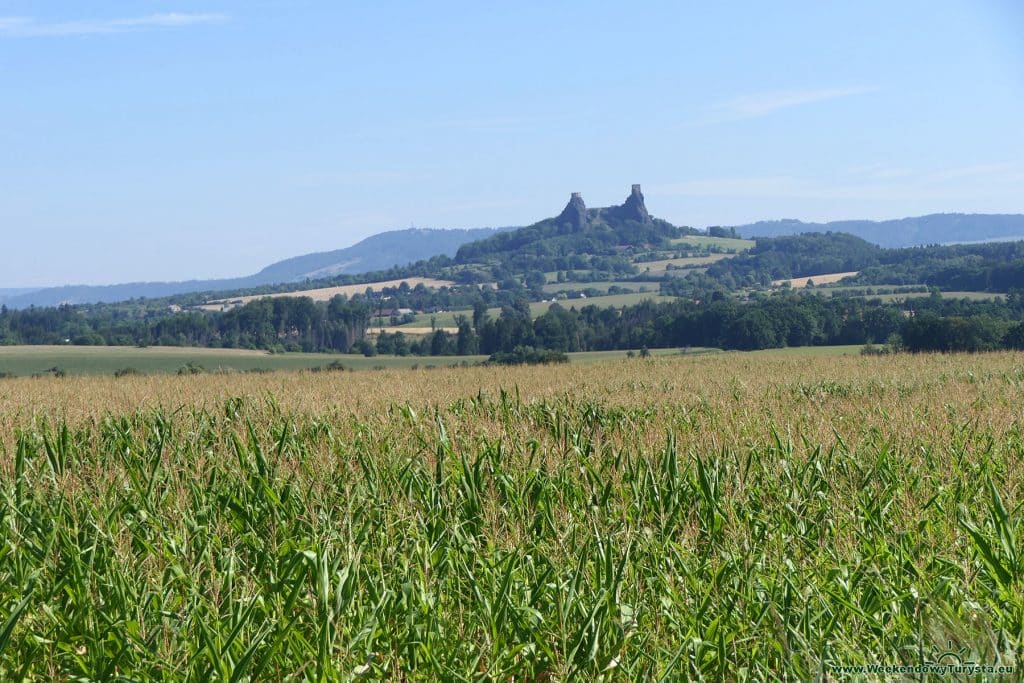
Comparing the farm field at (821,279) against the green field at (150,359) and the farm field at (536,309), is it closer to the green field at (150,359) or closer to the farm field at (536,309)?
the farm field at (536,309)

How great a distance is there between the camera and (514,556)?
Result: 5.33m

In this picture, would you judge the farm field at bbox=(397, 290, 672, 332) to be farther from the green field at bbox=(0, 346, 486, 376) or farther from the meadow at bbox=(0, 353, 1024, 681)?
the meadow at bbox=(0, 353, 1024, 681)

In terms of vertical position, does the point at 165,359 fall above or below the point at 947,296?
below

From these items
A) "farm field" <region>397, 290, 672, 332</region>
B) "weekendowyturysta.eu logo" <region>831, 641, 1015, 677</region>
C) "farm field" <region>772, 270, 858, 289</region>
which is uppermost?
"weekendowyturysta.eu logo" <region>831, 641, 1015, 677</region>

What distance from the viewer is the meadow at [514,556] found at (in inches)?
178

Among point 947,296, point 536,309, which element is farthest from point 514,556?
point 536,309

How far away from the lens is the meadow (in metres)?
4.51

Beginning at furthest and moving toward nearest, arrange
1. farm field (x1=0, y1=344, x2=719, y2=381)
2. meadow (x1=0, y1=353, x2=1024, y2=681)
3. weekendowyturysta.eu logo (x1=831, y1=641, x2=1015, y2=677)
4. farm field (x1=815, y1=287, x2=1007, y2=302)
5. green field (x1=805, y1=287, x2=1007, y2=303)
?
green field (x1=805, y1=287, x2=1007, y2=303) → farm field (x1=815, y1=287, x2=1007, y2=302) → farm field (x1=0, y1=344, x2=719, y2=381) → meadow (x1=0, y1=353, x2=1024, y2=681) → weekendowyturysta.eu logo (x1=831, y1=641, x2=1015, y2=677)

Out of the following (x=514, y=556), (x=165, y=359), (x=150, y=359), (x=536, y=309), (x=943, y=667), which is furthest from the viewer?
(x=536, y=309)

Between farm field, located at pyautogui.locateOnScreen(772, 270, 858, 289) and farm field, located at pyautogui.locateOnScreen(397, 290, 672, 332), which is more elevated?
farm field, located at pyautogui.locateOnScreen(772, 270, 858, 289)

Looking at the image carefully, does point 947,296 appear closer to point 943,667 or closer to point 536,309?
point 536,309

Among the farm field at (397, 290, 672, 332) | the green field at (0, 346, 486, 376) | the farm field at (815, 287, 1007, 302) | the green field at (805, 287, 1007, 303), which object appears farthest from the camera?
the farm field at (397, 290, 672, 332)

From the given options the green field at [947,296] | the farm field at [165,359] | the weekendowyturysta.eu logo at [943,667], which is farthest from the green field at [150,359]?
the weekendowyturysta.eu logo at [943,667]

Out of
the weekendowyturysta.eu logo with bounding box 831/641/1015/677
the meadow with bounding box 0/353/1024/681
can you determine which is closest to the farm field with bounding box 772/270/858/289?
the meadow with bounding box 0/353/1024/681
